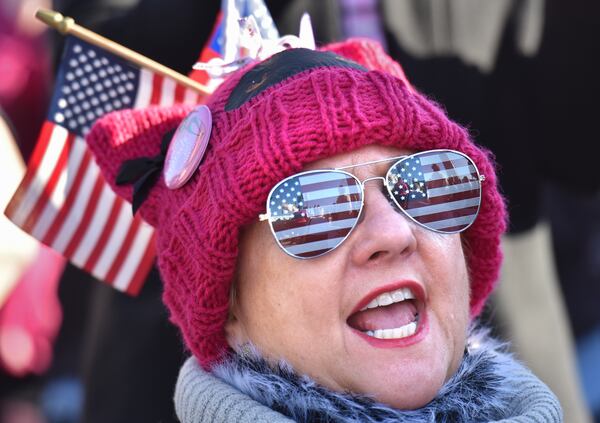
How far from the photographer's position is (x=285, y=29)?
3229mm

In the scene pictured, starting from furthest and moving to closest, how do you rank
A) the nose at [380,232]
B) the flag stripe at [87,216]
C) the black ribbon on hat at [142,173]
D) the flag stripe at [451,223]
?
1. the flag stripe at [87,216]
2. the black ribbon on hat at [142,173]
3. the flag stripe at [451,223]
4. the nose at [380,232]

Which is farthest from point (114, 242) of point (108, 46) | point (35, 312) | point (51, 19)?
point (35, 312)

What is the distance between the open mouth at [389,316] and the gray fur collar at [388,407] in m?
0.14

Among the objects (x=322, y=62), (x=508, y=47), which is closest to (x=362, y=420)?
(x=322, y=62)

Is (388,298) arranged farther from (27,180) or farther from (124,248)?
(27,180)

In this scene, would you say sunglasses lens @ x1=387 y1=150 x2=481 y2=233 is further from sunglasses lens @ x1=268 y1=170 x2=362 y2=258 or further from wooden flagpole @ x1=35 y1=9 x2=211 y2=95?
wooden flagpole @ x1=35 y1=9 x2=211 y2=95

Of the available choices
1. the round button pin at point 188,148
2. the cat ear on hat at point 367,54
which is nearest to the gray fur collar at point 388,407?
the round button pin at point 188,148

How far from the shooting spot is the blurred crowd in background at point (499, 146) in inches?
128

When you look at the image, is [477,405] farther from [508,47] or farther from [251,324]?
[508,47]

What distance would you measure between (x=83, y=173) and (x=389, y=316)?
4.17 ft

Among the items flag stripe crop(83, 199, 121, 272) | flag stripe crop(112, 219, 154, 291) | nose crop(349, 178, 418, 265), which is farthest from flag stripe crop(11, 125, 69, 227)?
nose crop(349, 178, 418, 265)

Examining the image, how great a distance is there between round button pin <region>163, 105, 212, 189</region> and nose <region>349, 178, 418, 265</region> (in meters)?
0.38

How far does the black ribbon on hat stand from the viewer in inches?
80.6

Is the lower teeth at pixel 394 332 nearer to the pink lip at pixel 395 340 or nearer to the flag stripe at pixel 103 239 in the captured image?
the pink lip at pixel 395 340
